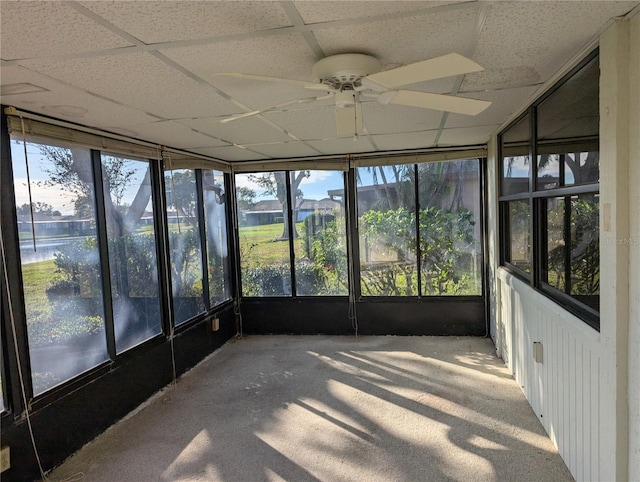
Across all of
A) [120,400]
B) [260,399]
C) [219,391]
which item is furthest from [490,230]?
[120,400]

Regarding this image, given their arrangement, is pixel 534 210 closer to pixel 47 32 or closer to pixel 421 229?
pixel 421 229

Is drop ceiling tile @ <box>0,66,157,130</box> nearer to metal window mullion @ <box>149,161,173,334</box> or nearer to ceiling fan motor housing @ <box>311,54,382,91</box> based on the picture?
metal window mullion @ <box>149,161,173,334</box>

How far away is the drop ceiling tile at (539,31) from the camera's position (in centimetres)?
145

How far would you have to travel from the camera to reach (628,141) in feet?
5.29

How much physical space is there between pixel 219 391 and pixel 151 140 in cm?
225

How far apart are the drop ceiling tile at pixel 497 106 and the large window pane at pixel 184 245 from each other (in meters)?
2.60

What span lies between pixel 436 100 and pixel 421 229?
3.08m

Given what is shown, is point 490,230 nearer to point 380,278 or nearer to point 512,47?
point 380,278

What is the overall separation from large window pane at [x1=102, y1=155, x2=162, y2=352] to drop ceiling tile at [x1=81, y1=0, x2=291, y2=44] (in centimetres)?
193

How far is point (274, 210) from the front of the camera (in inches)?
201

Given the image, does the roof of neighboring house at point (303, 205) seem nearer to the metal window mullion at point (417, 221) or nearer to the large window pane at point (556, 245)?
the metal window mullion at point (417, 221)

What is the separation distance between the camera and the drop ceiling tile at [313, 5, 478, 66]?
1492 mm

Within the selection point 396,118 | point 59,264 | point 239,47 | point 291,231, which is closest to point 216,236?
point 291,231

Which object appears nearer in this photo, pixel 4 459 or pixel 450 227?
pixel 4 459
